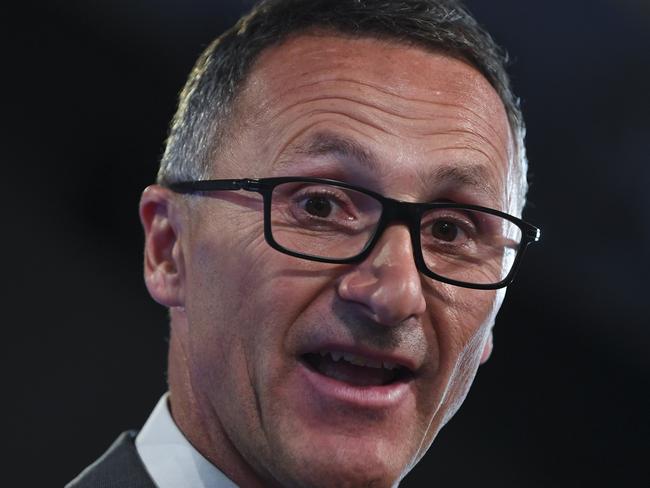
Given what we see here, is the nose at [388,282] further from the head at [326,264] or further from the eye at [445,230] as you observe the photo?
the eye at [445,230]

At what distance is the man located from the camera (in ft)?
5.43

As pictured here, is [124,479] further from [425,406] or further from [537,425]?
[537,425]

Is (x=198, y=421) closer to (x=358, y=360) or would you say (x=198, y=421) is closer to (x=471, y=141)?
(x=358, y=360)

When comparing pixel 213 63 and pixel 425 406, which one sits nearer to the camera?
pixel 425 406

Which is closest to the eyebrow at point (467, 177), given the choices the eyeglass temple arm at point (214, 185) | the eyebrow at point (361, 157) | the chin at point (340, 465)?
the eyebrow at point (361, 157)

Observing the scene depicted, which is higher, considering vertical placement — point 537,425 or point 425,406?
point 425,406

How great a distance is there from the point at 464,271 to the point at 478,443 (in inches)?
92.3

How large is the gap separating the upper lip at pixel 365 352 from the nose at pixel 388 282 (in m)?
0.06

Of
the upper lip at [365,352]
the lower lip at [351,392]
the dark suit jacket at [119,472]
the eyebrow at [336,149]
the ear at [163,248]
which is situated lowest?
the dark suit jacket at [119,472]

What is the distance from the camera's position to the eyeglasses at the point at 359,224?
170cm

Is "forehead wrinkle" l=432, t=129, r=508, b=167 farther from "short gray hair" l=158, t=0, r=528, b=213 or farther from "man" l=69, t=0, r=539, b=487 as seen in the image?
"short gray hair" l=158, t=0, r=528, b=213

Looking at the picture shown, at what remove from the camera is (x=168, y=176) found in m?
2.10

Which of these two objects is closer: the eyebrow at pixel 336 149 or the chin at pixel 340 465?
the chin at pixel 340 465

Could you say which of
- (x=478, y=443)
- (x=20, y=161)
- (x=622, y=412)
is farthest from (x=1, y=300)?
(x=622, y=412)
